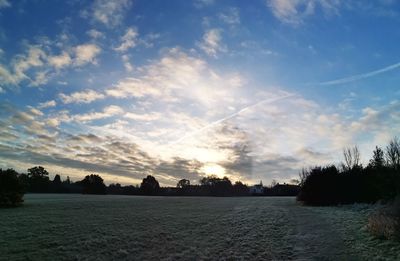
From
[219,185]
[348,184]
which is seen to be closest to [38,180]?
[219,185]

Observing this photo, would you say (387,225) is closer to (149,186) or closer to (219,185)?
(149,186)

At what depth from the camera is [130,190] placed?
143500 mm

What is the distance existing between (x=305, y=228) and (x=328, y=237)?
414cm

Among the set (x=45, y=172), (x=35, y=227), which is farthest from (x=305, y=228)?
(x=45, y=172)

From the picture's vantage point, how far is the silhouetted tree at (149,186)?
13662cm

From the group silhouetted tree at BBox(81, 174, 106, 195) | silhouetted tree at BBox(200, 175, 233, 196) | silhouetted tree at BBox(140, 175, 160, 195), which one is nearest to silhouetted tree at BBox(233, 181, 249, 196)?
silhouetted tree at BBox(200, 175, 233, 196)

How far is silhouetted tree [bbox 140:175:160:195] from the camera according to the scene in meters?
137

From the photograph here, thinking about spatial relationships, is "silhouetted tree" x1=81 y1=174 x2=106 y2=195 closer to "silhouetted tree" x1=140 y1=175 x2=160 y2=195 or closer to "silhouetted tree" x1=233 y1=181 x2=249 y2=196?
"silhouetted tree" x1=140 y1=175 x2=160 y2=195

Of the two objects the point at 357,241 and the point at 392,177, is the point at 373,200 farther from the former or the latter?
the point at 357,241

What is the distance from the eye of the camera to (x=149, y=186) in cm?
13988

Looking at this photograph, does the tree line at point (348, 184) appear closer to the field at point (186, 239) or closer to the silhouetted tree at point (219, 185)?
the field at point (186, 239)

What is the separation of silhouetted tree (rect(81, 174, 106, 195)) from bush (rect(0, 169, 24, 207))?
2955 inches

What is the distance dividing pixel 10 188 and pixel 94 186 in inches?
3003

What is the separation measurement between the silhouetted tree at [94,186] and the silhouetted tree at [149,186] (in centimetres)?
2153
